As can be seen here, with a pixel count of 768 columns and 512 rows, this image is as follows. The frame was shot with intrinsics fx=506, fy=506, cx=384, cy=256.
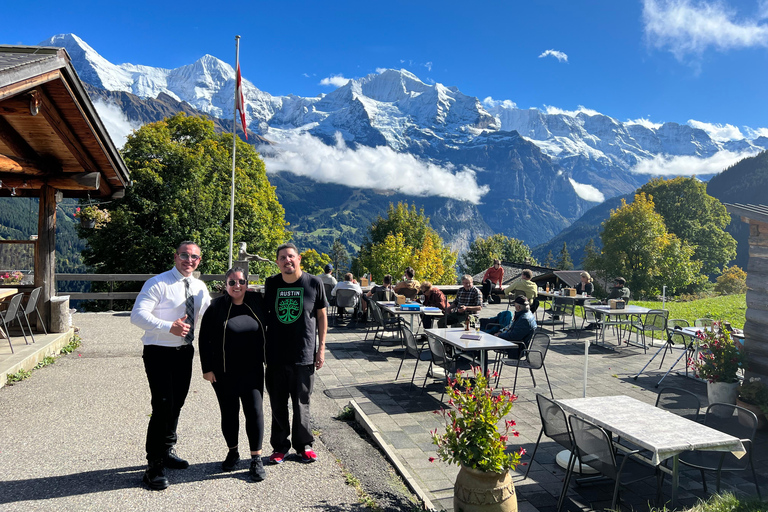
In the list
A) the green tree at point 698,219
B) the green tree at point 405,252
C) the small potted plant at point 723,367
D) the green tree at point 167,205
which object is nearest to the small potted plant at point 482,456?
the small potted plant at point 723,367

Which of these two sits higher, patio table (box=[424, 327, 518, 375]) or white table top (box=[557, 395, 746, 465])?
patio table (box=[424, 327, 518, 375])

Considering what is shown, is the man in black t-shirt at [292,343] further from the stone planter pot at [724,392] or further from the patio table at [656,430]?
the stone planter pot at [724,392]

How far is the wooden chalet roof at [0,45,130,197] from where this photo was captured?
4762 mm

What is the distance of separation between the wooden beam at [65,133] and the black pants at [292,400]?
4677 millimetres

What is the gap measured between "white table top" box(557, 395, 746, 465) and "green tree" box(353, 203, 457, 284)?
136 ft

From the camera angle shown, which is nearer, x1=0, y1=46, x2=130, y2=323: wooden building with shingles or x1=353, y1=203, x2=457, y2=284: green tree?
x1=0, y1=46, x2=130, y2=323: wooden building with shingles

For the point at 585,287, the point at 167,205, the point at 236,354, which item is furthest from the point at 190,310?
the point at 167,205

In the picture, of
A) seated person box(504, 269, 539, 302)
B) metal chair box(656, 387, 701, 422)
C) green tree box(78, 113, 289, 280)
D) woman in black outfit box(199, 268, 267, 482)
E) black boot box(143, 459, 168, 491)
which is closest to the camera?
black boot box(143, 459, 168, 491)

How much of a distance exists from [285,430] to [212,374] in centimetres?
80

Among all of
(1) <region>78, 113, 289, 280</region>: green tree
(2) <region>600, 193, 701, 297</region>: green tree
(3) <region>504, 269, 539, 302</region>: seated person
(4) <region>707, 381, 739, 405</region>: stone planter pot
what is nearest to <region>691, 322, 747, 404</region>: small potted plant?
(4) <region>707, 381, 739, 405</region>: stone planter pot

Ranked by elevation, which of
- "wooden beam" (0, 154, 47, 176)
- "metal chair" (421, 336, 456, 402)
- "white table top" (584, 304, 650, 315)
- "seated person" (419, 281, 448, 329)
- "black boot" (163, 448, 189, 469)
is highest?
"wooden beam" (0, 154, 47, 176)

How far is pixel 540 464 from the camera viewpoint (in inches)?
173

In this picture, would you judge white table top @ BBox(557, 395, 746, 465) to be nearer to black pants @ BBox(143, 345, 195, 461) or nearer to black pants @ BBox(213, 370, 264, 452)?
black pants @ BBox(213, 370, 264, 452)

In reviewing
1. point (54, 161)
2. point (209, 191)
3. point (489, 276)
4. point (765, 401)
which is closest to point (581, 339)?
point (489, 276)
